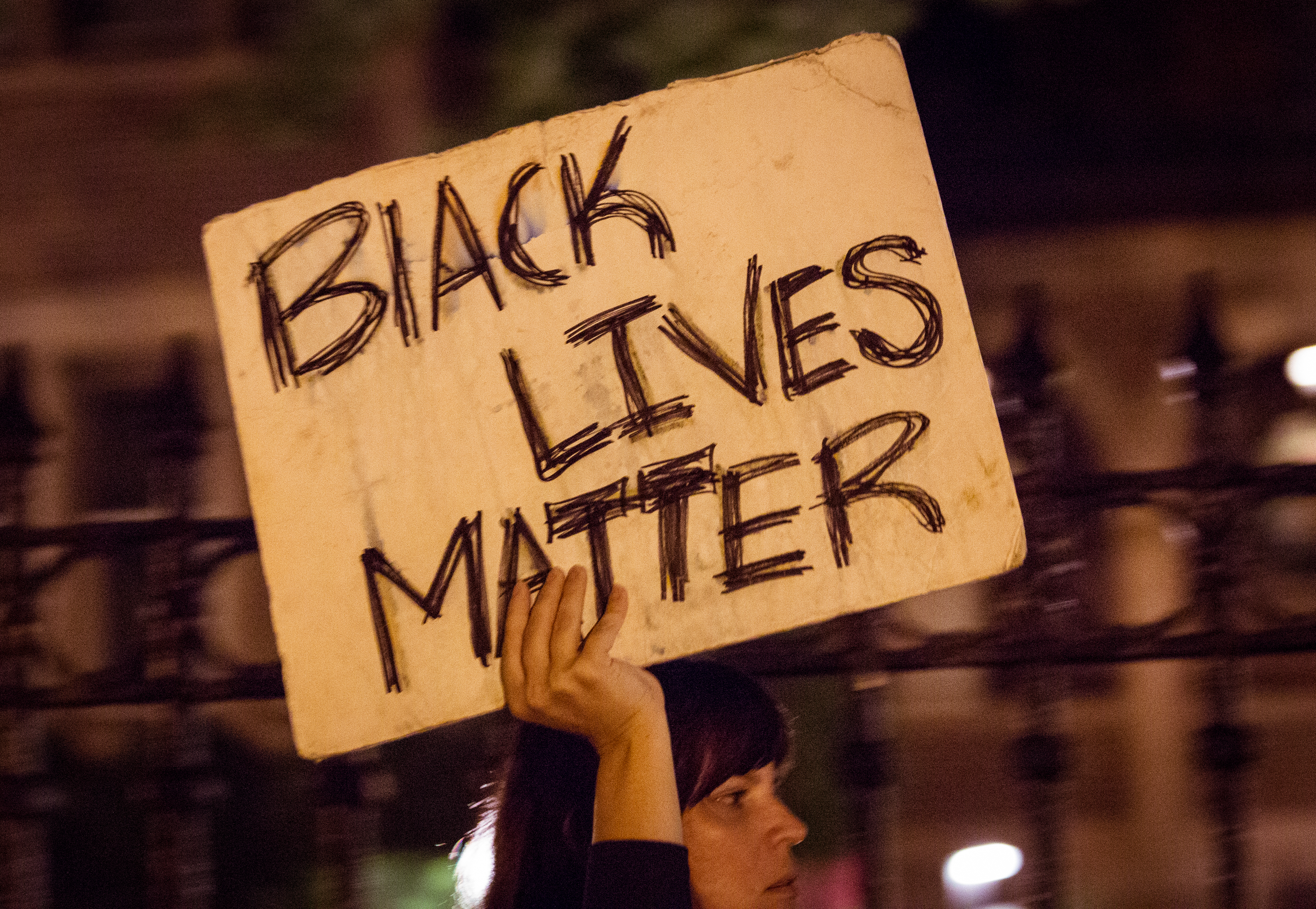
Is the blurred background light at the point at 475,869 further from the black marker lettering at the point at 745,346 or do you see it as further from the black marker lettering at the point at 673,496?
the black marker lettering at the point at 745,346

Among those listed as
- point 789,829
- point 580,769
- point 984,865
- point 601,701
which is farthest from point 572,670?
point 984,865

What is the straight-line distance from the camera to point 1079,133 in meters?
7.23

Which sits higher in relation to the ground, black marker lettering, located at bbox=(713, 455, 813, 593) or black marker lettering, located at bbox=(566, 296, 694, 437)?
black marker lettering, located at bbox=(566, 296, 694, 437)

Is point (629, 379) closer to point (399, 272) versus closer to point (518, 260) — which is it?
point (518, 260)

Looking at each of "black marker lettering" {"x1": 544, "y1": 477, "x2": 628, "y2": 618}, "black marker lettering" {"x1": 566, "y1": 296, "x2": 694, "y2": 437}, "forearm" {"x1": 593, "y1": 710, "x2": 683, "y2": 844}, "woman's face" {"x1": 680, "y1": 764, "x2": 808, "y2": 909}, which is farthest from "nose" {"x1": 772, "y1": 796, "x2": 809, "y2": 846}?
"black marker lettering" {"x1": 566, "y1": 296, "x2": 694, "y2": 437}

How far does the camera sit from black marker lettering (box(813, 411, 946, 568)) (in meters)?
1.41

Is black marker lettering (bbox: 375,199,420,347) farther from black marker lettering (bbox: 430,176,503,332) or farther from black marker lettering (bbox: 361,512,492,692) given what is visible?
black marker lettering (bbox: 361,512,492,692)

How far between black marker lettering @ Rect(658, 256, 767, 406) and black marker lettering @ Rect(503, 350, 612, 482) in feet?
0.55

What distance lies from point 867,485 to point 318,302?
0.78 meters

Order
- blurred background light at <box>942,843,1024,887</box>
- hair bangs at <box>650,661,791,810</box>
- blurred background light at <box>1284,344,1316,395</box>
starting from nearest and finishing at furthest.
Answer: hair bangs at <box>650,661,791,810</box> → blurred background light at <box>942,843,1024,887</box> → blurred background light at <box>1284,344,1316,395</box>

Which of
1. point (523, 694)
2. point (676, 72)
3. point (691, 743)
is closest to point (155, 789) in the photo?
point (523, 694)

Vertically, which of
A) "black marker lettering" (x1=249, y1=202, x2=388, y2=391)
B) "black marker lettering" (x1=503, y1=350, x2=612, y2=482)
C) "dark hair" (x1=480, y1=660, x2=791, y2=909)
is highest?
"black marker lettering" (x1=249, y1=202, x2=388, y2=391)

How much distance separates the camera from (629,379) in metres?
1.41

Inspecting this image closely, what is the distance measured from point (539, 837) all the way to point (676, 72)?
209cm
